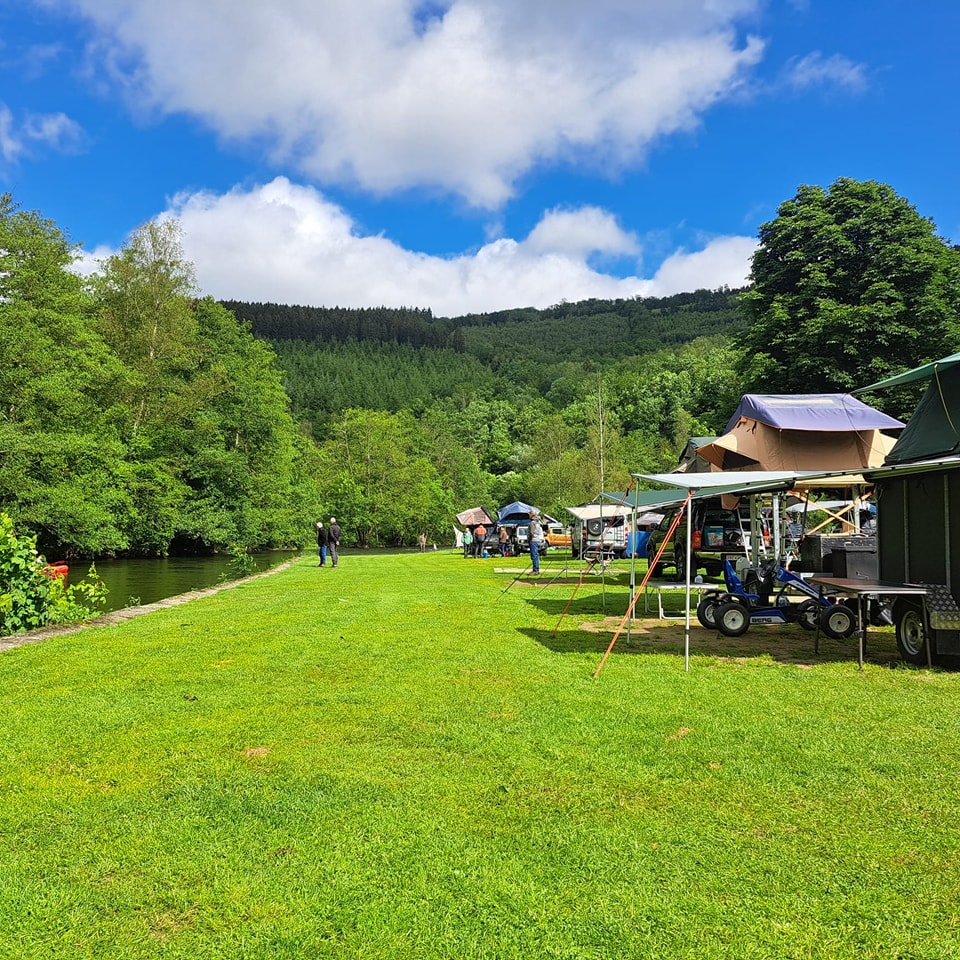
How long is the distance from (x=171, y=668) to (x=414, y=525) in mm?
51383

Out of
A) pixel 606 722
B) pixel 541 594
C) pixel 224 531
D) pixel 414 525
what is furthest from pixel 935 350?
pixel 414 525

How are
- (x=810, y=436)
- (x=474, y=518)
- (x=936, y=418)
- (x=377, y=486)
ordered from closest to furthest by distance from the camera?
(x=936, y=418) → (x=810, y=436) → (x=474, y=518) → (x=377, y=486)

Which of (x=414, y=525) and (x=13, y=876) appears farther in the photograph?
(x=414, y=525)

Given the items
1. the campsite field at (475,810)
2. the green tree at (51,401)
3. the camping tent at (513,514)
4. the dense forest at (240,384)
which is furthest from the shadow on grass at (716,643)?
the camping tent at (513,514)

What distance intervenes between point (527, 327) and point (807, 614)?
469ft

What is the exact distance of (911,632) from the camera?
8.12 m

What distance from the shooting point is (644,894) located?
10.1 feet

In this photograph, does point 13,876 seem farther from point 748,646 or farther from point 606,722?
point 748,646

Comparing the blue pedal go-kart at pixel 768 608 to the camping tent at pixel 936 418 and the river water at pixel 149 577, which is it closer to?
the camping tent at pixel 936 418

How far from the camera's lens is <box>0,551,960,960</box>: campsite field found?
2844 millimetres

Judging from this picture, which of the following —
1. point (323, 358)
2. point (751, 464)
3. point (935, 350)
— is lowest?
point (751, 464)

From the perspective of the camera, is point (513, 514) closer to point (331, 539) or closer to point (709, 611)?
point (331, 539)

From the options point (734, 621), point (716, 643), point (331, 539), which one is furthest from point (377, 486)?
point (716, 643)

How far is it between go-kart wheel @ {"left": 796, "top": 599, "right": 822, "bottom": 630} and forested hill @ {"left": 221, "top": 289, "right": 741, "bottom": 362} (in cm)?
11051
